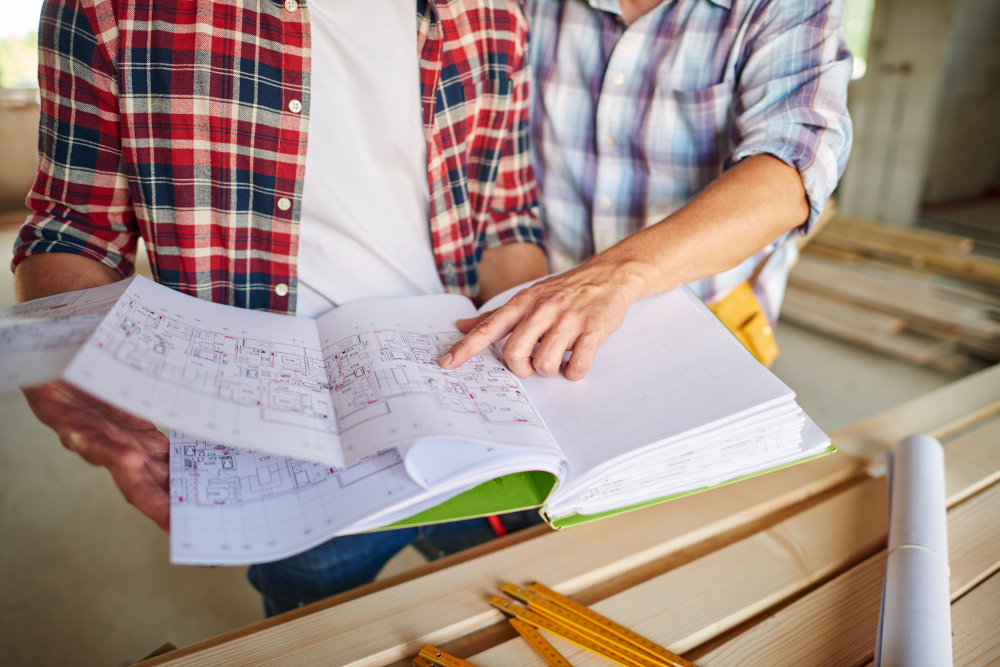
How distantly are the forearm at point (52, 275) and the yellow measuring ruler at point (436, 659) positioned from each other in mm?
594

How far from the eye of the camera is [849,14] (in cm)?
455

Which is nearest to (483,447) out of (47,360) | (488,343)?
(488,343)

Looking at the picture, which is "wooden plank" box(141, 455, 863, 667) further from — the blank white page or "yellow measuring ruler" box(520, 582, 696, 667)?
the blank white page

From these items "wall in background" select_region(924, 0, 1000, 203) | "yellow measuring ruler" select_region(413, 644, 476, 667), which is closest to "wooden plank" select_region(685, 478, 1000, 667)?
"yellow measuring ruler" select_region(413, 644, 476, 667)

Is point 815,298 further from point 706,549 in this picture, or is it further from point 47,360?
point 47,360

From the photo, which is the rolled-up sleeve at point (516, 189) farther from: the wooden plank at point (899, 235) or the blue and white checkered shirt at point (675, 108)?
the wooden plank at point (899, 235)

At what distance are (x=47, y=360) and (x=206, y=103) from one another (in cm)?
47

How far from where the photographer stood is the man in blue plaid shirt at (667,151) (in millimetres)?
698

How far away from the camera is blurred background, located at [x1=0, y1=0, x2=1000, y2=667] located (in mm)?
1217

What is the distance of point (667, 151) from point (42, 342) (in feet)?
3.18

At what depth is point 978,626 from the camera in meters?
0.63

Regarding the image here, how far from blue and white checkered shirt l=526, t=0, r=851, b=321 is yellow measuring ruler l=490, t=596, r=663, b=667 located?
691mm

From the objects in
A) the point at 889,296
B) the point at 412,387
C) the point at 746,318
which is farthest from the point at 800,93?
the point at 889,296

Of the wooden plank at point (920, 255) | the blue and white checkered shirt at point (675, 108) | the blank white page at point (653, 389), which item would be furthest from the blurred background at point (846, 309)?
the blue and white checkered shirt at point (675, 108)
